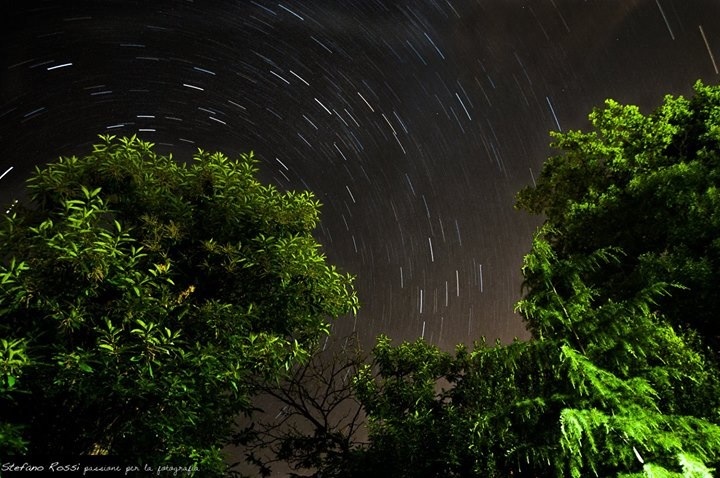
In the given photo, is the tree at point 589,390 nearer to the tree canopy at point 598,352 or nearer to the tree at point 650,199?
the tree canopy at point 598,352

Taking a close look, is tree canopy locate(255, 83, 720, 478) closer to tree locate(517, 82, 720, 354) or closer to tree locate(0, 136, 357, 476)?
tree locate(517, 82, 720, 354)

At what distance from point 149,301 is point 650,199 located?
31.4 feet

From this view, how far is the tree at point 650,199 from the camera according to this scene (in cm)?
808

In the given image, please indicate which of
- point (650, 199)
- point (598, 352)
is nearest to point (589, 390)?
point (598, 352)

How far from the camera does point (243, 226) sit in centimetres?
634

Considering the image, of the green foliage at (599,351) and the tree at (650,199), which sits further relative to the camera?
the tree at (650,199)

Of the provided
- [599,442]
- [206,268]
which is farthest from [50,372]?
[599,442]

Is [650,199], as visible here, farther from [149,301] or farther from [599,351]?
[149,301]

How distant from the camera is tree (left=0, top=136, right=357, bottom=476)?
15.0 feet

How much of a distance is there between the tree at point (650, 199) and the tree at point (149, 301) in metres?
5.70

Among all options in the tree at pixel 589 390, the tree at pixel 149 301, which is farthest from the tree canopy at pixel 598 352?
the tree at pixel 149 301

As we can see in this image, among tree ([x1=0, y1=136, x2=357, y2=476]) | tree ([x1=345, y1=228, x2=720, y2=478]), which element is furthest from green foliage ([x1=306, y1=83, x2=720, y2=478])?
tree ([x1=0, y1=136, x2=357, y2=476])

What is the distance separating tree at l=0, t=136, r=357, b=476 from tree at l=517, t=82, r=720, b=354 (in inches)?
225

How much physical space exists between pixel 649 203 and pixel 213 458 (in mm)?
9402
